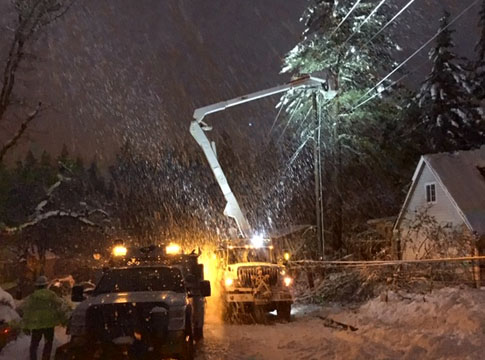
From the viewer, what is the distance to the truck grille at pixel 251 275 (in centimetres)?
1948

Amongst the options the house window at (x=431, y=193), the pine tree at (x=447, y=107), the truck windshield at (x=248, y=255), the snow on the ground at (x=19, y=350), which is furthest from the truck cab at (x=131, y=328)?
the pine tree at (x=447, y=107)

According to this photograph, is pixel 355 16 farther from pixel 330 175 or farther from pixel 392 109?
pixel 330 175

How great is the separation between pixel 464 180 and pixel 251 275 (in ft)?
58.9

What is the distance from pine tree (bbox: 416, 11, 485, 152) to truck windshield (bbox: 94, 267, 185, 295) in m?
38.0

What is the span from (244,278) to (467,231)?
Answer: 44.6ft

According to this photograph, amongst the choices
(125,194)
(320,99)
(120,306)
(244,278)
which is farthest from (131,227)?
(120,306)

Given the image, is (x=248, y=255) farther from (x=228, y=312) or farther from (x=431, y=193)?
(x=431, y=193)

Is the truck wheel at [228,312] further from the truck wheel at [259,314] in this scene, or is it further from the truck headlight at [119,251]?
the truck headlight at [119,251]

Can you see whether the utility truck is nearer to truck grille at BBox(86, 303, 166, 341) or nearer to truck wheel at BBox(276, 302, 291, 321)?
truck wheel at BBox(276, 302, 291, 321)

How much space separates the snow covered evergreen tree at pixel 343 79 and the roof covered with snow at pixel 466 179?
157 inches

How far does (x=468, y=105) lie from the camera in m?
48.3

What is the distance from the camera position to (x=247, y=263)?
20.1 m

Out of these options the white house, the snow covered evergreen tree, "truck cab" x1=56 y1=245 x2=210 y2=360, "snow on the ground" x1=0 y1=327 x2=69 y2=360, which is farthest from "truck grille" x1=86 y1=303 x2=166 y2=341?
the snow covered evergreen tree

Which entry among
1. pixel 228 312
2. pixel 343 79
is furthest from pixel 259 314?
pixel 343 79
